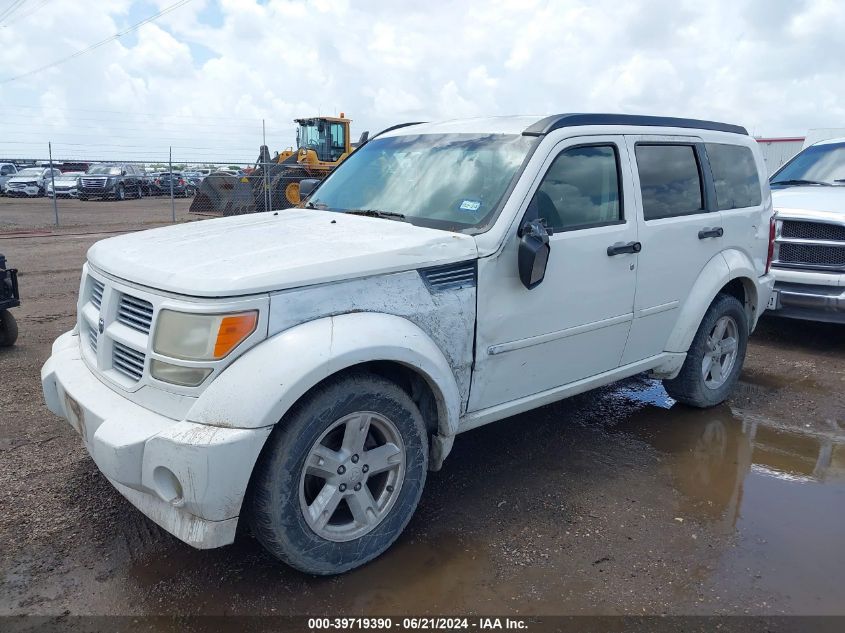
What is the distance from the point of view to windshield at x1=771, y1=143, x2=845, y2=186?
26.1 feet

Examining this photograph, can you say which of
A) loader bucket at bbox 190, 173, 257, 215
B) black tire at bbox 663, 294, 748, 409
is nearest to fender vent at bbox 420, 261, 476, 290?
black tire at bbox 663, 294, 748, 409

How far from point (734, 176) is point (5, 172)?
117 ft

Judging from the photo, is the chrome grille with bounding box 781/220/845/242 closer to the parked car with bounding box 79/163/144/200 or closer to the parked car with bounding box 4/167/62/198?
the parked car with bounding box 79/163/144/200

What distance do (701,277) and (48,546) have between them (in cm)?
408

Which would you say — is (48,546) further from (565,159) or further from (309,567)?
(565,159)

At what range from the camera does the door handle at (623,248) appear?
12.8 feet

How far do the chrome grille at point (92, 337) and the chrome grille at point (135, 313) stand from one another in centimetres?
A: 30

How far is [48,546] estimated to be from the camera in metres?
3.12

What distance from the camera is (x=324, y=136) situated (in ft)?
73.9

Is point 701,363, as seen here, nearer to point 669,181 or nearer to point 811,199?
point 669,181

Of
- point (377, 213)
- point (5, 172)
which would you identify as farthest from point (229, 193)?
point (5, 172)

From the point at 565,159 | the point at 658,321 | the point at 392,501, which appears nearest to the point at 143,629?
the point at 392,501

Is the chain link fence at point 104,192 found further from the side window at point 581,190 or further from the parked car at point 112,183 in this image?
the side window at point 581,190

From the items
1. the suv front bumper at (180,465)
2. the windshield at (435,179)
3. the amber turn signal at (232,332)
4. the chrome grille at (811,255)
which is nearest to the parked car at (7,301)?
the windshield at (435,179)
